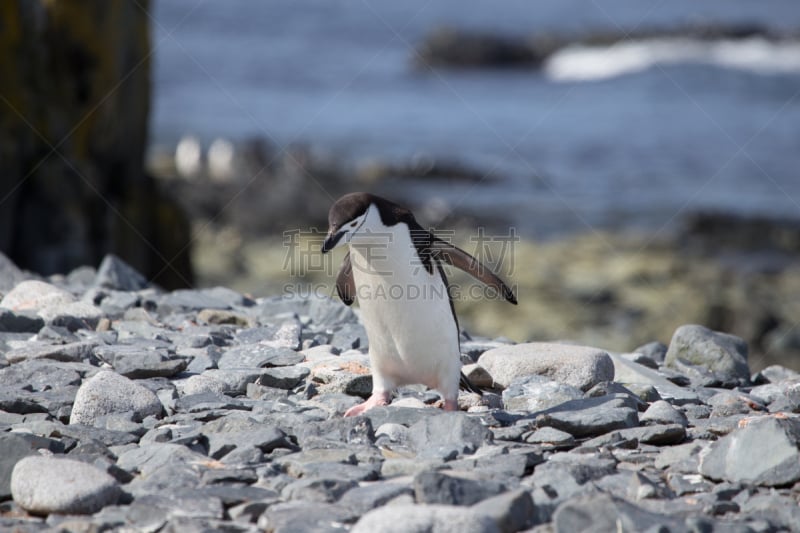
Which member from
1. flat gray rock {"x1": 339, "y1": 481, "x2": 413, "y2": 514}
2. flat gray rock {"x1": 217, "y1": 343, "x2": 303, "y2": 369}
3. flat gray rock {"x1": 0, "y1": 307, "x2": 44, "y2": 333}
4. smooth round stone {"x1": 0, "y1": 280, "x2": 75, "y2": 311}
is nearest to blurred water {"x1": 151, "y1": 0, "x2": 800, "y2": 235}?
smooth round stone {"x1": 0, "y1": 280, "x2": 75, "y2": 311}

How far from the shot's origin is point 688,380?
16.7ft

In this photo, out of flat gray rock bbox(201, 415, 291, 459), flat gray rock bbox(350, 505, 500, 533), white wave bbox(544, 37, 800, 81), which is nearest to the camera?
flat gray rock bbox(350, 505, 500, 533)

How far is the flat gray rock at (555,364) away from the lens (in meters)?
4.56

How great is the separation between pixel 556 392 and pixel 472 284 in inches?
244

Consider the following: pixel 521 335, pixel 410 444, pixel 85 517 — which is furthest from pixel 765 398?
pixel 521 335

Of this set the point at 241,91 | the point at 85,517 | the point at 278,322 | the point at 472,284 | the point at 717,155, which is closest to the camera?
the point at 85,517

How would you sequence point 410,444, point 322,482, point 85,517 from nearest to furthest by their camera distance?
point 85,517 → point 322,482 → point 410,444

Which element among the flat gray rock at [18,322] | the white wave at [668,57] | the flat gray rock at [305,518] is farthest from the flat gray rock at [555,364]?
the white wave at [668,57]

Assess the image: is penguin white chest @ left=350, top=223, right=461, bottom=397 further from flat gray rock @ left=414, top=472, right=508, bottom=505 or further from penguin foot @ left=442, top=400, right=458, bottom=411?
flat gray rock @ left=414, top=472, right=508, bottom=505

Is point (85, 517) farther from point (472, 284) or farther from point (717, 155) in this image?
point (717, 155)

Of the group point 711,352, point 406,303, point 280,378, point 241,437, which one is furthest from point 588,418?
point 711,352

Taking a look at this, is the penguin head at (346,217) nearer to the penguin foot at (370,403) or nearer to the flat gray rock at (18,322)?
the penguin foot at (370,403)

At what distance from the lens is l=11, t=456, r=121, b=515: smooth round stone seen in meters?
2.98

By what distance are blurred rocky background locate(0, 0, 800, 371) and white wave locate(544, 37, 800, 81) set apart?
157 millimetres
